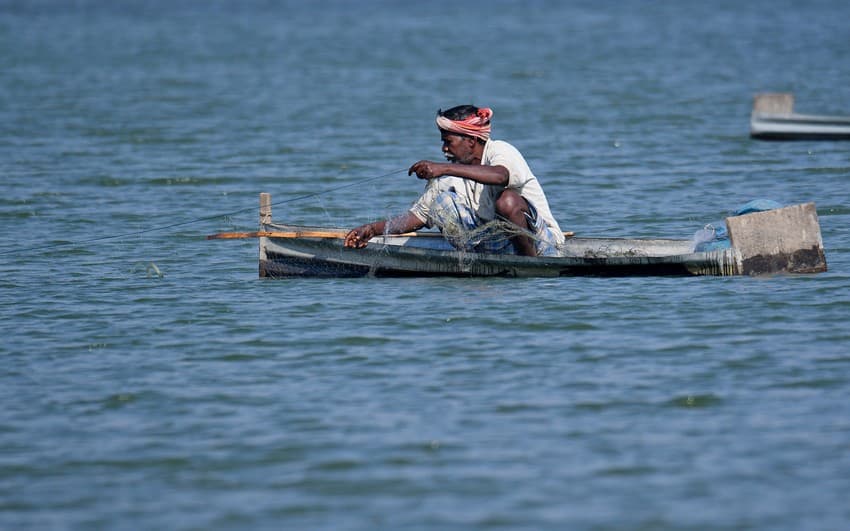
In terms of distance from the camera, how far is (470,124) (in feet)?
30.8

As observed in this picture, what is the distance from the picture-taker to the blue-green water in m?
6.01

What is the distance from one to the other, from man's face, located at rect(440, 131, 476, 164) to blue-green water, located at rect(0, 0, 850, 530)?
924 millimetres

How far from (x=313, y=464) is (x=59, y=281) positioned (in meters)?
4.92

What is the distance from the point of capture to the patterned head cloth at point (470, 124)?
30.7ft

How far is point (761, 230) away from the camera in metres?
9.48

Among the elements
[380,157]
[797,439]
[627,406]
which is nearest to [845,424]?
[797,439]

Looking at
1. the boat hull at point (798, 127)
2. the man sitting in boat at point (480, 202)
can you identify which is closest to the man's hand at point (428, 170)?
the man sitting in boat at point (480, 202)

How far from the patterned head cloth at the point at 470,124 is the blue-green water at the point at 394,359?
1094mm

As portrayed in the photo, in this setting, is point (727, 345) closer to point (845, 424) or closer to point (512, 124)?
point (845, 424)

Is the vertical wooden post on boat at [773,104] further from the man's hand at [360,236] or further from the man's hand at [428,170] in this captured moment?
the man's hand at [428,170]

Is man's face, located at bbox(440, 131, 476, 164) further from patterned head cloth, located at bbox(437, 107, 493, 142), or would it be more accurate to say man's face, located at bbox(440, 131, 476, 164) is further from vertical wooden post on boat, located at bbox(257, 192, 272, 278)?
vertical wooden post on boat, located at bbox(257, 192, 272, 278)

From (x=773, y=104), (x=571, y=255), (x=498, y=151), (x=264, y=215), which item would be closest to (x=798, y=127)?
(x=773, y=104)

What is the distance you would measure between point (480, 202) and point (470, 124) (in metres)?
0.65

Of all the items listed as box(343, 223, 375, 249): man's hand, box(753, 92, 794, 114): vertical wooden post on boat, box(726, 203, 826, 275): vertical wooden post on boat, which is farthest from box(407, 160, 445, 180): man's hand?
box(753, 92, 794, 114): vertical wooden post on boat
